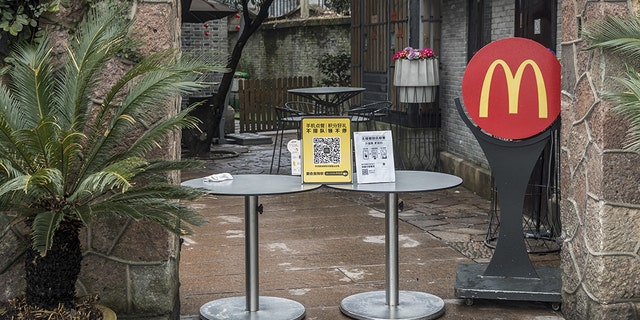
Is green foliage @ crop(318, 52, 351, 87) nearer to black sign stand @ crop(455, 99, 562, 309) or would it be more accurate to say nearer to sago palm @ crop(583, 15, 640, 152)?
black sign stand @ crop(455, 99, 562, 309)

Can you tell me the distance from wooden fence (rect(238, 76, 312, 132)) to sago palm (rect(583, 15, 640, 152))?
13.0m

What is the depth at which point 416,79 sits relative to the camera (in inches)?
456

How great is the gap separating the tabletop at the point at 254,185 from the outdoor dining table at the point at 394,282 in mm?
252

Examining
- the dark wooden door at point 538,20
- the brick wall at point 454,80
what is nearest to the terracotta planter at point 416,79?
the brick wall at point 454,80

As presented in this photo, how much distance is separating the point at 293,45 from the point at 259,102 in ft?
18.6

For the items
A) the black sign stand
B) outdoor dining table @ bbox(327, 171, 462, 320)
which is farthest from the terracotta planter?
outdoor dining table @ bbox(327, 171, 462, 320)

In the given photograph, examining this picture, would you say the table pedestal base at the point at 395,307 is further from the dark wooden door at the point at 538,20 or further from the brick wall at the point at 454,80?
the brick wall at the point at 454,80

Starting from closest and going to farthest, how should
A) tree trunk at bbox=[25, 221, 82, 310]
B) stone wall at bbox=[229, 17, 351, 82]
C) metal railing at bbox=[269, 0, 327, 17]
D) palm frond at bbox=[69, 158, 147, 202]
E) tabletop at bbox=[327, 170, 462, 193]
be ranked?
→ palm frond at bbox=[69, 158, 147, 202] < tree trunk at bbox=[25, 221, 82, 310] < tabletop at bbox=[327, 170, 462, 193] < stone wall at bbox=[229, 17, 351, 82] < metal railing at bbox=[269, 0, 327, 17]

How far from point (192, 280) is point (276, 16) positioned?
68.6 feet

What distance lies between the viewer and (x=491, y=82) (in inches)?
249

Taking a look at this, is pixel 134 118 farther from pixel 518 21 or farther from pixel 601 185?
pixel 518 21

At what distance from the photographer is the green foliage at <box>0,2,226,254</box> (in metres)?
4.61

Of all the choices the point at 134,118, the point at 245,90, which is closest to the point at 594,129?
the point at 134,118

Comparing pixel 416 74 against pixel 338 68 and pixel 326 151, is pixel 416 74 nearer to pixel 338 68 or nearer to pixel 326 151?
pixel 326 151
